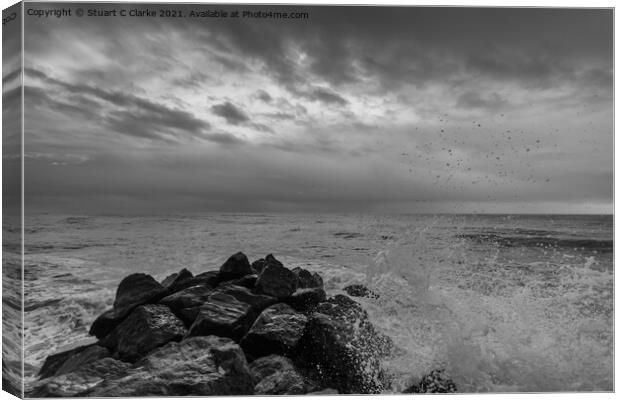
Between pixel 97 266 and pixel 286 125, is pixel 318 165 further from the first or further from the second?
pixel 97 266

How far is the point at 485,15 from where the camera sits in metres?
5.22

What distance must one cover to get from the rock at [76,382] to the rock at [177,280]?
963mm

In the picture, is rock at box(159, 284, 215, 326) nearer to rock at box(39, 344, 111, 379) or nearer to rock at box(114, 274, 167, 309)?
rock at box(114, 274, 167, 309)

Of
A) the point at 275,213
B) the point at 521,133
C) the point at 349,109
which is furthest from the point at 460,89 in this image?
the point at 275,213

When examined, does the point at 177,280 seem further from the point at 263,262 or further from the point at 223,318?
the point at 263,262

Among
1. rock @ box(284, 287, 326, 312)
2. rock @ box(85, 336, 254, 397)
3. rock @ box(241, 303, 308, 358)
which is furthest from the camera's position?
rock @ box(284, 287, 326, 312)

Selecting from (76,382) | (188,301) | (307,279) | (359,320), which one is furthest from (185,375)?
(359,320)

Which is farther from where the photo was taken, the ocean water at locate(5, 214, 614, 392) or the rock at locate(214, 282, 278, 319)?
the rock at locate(214, 282, 278, 319)

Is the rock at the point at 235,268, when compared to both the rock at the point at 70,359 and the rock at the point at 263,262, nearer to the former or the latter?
the rock at the point at 263,262

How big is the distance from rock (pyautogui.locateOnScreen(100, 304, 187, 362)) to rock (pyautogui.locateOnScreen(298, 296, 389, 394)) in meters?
1.28

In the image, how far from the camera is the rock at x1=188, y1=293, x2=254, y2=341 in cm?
517

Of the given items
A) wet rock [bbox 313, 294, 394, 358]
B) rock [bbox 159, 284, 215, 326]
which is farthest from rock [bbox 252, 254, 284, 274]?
wet rock [bbox 313, 294, 394, 358]

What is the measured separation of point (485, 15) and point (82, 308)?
4.86 meters

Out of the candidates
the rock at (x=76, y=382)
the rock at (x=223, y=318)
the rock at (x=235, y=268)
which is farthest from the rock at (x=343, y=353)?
the rock at (x=76, y=382)
